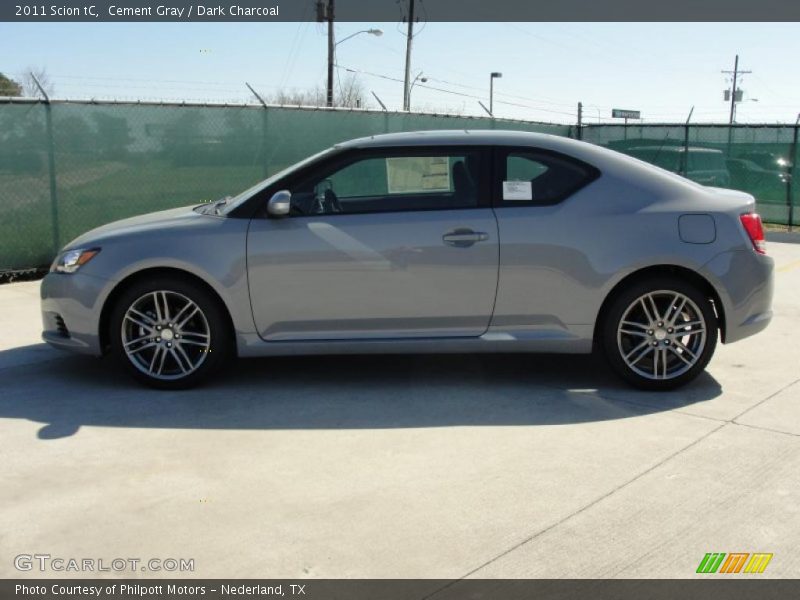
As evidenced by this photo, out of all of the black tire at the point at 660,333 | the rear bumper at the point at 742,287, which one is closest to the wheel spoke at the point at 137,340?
the black tire at the point at 660,333

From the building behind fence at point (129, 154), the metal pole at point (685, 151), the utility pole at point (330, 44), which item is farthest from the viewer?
the utility pole at point (330, 44)

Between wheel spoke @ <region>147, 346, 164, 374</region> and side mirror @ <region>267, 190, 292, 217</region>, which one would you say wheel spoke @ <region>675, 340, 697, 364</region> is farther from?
wheel spoke @ <region>147, 346, 164, 374</region>

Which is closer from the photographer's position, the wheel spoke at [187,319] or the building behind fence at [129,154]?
the wheel spoke at [187,319]

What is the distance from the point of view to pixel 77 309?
564 cm

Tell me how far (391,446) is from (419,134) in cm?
232

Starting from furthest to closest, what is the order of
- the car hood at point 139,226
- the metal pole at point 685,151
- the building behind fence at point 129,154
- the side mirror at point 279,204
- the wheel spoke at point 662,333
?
the metal pole at point 685,151 < the building behind fence at point 129,154 < the car hood at point 139,226 < the wheel spoke at point 662,333 < the side mirror at point 279,204

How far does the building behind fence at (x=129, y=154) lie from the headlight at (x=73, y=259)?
4522 mm

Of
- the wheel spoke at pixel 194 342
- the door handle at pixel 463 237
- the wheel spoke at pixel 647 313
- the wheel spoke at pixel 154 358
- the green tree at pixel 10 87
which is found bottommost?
the wheel spoke at pixel 154 358

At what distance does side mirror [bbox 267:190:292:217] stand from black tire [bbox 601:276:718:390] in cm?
214

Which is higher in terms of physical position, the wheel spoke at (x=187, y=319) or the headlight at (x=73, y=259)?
the headlight at (x=73, y=259)

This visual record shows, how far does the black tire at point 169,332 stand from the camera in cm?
558

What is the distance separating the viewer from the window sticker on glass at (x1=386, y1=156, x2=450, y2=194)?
5.72 meters

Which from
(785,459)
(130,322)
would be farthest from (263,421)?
(785,459)

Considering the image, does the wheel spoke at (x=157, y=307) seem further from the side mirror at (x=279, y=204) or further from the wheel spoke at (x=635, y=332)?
the wheel spoke at (x=635, y=332)
